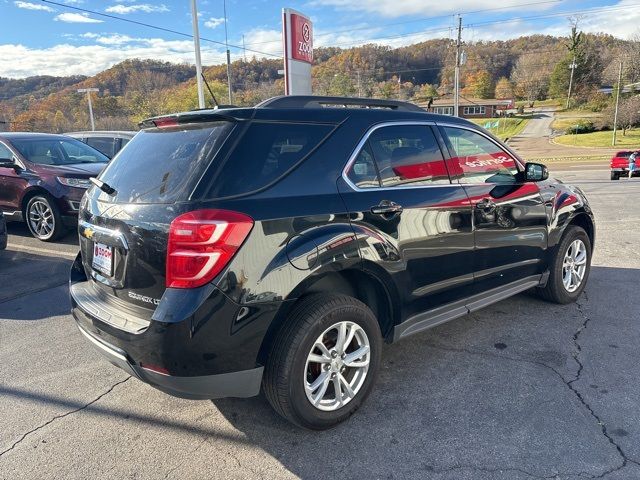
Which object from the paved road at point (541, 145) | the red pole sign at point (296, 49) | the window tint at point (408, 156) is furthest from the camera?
the paved road at point (541, 145)

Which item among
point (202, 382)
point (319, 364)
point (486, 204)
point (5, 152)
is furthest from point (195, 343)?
point (5, 152)

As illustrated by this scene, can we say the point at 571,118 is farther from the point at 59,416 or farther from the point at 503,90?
the point at 59,416

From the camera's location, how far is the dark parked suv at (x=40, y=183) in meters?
6.90

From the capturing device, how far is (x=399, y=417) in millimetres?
2773

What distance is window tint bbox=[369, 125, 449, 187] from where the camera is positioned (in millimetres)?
2984

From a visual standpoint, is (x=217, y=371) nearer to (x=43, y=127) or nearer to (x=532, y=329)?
(x=532, y=329)

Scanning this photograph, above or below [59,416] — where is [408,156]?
above

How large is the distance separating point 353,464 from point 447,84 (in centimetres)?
10402

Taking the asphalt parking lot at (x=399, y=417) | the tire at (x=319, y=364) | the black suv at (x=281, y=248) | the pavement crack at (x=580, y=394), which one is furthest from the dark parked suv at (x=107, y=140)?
the pavement crack at (x=580, y=394)

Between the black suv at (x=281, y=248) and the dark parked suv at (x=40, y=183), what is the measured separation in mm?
4388

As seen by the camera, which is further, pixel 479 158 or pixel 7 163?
pixel 7 163

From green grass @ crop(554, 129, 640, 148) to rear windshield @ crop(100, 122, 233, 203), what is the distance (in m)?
54.8

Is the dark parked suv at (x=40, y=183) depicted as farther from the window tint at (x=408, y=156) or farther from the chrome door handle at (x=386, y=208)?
the chrome door handle at (x=386, y=208)

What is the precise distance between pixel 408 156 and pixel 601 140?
58.8m
